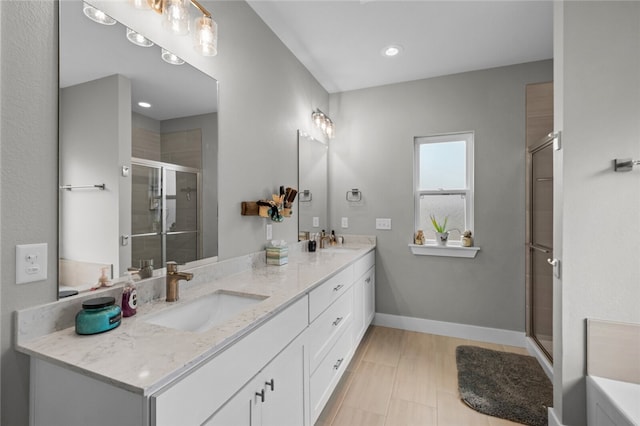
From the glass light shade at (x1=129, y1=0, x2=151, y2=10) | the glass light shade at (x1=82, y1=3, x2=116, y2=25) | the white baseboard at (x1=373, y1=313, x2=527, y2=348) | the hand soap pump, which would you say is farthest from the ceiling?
the white baseboard at (x1=373, y1=313, x2=527, y2=348)

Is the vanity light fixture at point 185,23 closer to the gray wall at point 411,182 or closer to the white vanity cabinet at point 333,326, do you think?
the white vanity cabinet at point 333,326

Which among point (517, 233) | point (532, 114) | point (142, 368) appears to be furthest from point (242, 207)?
point (532, 114)

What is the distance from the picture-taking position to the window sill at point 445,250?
2.79 meters

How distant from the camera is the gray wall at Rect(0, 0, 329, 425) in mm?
854

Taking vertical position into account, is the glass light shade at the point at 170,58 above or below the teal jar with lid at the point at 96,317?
above

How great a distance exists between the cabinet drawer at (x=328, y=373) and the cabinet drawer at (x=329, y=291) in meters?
0.32

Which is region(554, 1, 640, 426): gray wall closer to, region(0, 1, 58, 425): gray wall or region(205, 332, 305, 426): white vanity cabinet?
region(205, 332, 305, 426): white vanity cabinet

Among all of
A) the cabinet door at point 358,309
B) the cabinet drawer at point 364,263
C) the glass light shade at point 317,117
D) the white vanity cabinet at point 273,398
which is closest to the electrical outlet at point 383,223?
the cabinet drawer at point 364,263

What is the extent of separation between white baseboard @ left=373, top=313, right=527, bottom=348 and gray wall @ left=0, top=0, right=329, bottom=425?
5.04ft

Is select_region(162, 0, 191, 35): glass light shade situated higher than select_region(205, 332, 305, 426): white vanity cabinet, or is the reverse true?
select_region(162, 0, 191, 35): glass light shade

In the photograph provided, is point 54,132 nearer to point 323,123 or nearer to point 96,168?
point 96,168

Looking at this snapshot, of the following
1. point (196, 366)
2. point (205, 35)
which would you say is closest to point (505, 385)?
point (196, 366)

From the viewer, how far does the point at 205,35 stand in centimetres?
136

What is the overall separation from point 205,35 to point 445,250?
2694mm
